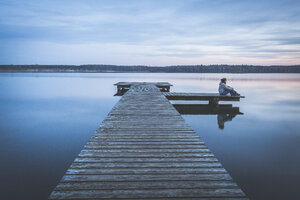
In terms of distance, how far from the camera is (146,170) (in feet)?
9.32

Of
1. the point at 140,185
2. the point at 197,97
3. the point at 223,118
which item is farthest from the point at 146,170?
the point at 197,97

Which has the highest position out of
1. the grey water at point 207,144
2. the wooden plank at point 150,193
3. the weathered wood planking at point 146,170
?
the weathered wood planking at point 146,170

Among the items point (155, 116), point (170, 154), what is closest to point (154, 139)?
point (170, 154)

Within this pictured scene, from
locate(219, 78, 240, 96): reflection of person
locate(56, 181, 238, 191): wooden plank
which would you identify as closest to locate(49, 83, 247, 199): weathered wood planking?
locate(56, 181, 238, 191): wooden plank

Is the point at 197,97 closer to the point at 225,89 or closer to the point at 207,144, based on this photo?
the point at 225,89

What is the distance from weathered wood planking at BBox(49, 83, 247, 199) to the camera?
2346mm

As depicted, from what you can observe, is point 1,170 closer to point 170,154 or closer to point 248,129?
point 170,154

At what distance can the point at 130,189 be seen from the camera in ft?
7.89

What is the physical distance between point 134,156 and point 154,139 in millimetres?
905

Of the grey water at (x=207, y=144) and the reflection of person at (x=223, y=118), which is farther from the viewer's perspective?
the reflection of person at (x=223, y=118)

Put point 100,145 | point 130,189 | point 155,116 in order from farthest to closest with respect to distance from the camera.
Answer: point 155,116
point 100,145
point 130,189

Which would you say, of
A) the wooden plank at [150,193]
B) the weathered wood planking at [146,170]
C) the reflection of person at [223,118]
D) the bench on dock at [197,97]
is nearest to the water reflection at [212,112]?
the reflection of person at [223,118]

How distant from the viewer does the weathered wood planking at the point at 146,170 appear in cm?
235

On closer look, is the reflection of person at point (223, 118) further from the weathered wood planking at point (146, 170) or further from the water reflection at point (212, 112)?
the weathered wood planking at point (146, 170)
